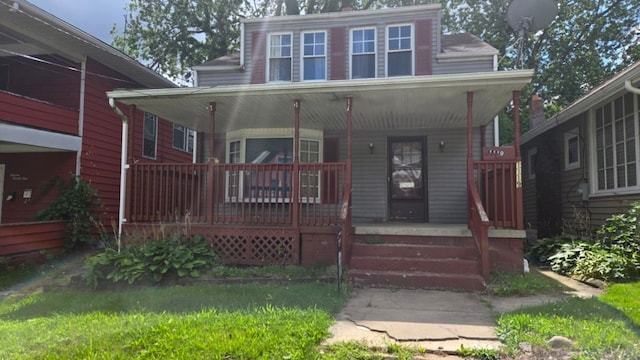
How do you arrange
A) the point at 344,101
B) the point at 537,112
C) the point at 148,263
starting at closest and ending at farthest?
the point at 148,263, the point at 344,101, the point at 537,112

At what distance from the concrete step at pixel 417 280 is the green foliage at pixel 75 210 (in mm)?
6177

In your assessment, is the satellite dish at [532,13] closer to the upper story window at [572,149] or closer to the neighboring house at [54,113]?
the upper story window at [572,149]

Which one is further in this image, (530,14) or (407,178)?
(530,14)

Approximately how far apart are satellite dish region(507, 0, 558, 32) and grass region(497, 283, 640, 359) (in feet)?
25.1

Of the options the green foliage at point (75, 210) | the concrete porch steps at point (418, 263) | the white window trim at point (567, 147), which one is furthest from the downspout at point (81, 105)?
the white window trim at point (567, 147)

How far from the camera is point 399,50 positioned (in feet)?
31.0

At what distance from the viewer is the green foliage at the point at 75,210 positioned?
864 cm

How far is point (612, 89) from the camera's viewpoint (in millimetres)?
6938

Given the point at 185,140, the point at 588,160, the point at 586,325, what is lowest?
the point at 586,325

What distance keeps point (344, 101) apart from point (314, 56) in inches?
128

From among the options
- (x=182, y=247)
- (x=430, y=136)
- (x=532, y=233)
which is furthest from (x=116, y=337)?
(x=532, y=233)

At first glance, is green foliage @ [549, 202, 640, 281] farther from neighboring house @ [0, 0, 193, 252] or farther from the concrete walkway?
neighboring house @ [0, 0, 193, 252]

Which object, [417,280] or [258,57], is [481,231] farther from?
[258,57]

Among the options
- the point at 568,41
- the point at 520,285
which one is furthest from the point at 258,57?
the point at 568,41
